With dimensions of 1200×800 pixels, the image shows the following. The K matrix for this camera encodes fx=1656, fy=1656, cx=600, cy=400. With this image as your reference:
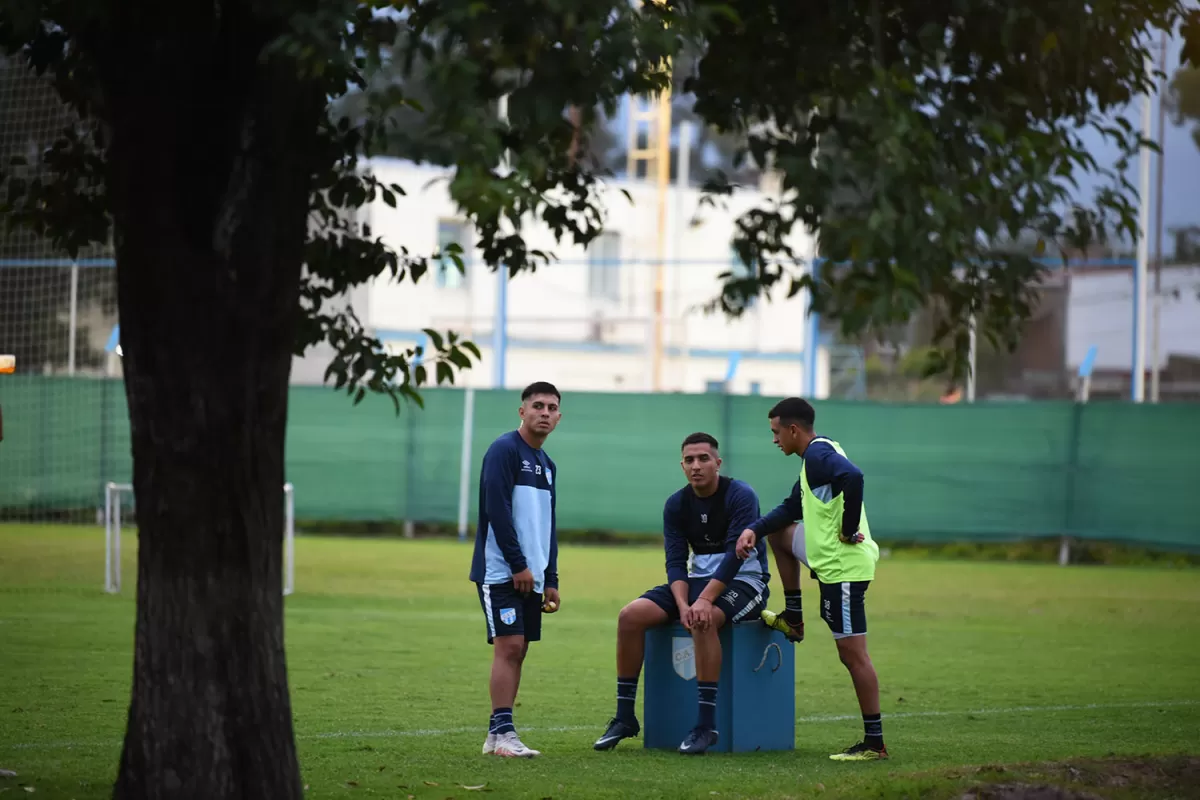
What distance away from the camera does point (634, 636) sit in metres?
8.80

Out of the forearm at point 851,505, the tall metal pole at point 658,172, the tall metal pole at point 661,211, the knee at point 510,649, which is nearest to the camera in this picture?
the forearm at point 851,505

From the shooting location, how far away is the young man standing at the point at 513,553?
8461 mm

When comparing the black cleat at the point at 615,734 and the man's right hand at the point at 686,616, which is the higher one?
the man's right hand at the point at 686,616

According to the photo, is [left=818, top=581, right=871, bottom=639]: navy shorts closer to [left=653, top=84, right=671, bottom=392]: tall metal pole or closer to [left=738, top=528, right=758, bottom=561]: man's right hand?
[left=738, top=528, right=758, bottom=561]: man's right hand

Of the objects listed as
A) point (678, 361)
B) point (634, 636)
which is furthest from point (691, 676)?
point (678, 361)

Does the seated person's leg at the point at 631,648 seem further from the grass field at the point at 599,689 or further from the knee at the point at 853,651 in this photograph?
the knee at the point at 853,651

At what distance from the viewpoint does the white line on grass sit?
8.43m

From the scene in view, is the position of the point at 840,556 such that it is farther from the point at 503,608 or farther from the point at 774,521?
the point at 503,608

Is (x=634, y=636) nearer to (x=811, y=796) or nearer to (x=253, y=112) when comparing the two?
(x=811, y=796)

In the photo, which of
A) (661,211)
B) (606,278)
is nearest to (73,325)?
(661,211)

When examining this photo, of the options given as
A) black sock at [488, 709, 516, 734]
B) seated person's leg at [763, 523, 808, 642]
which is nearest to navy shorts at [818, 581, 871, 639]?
seated person's leg at [763, 523, 808, 642]

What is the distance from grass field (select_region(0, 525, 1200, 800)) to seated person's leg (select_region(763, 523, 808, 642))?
68 centimetres

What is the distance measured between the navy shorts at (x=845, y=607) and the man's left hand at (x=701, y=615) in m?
0.58

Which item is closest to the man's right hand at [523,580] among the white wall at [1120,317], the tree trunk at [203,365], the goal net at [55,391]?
the tree trunk at [203,365]
